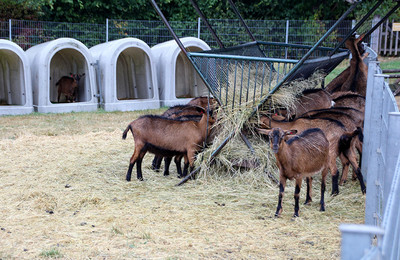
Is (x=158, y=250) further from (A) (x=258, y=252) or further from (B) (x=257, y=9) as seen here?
(B) (x=257, y=9)

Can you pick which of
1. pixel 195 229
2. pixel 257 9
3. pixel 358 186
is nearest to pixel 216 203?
pixel 195 229

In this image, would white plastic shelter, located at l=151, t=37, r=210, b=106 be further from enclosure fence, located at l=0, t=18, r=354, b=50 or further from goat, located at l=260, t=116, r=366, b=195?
goat, located at l=260, t=116, r=366, b=195

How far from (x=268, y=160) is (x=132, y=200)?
1985mm

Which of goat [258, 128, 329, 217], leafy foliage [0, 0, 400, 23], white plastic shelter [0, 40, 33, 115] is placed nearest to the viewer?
goat [258, 128, 329, 217]

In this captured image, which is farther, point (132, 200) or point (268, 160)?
point (268, 160)

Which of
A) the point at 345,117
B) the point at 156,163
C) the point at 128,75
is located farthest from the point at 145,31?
the point at 345,117

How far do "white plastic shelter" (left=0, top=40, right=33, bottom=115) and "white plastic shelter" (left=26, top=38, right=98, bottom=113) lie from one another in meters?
0.31

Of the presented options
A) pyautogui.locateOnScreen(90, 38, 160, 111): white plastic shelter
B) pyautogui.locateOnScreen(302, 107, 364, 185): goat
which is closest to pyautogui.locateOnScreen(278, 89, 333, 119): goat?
pyautogui.locateOnScreen(302, 107, 364, 185): goat

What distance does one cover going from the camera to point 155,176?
7.59 meters

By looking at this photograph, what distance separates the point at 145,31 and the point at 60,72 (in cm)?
382

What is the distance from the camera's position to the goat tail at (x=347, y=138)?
638 centimetres

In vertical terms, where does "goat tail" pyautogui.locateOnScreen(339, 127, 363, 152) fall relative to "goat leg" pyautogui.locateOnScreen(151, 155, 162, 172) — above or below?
above

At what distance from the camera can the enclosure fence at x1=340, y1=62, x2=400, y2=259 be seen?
5.53 ft

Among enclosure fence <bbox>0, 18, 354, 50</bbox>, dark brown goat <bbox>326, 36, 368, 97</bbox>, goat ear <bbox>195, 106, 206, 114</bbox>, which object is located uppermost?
enclosure fence <bbox>0, 18, 354, 50</bbox>
